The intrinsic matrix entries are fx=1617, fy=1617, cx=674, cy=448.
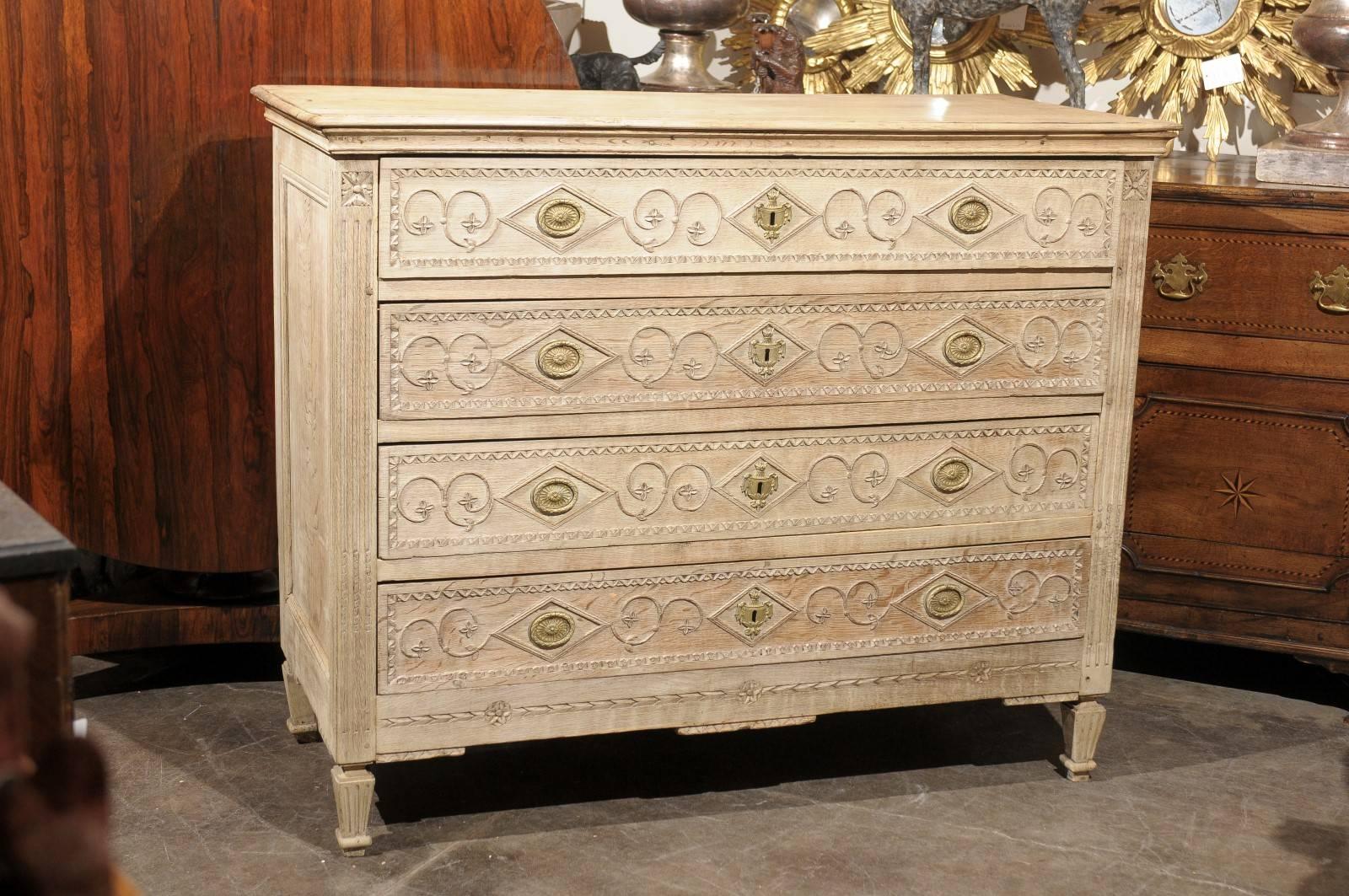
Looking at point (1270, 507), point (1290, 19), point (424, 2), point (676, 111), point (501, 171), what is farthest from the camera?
point (1290, 19)

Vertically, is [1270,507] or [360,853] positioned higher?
[1270,507]

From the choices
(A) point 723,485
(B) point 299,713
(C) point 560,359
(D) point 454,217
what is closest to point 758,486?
(A) point 723,485

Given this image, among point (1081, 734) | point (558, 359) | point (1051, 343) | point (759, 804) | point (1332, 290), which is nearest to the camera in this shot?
point (558, 359)

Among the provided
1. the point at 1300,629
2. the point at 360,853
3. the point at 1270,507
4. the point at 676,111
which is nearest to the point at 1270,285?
the point at 1270,507

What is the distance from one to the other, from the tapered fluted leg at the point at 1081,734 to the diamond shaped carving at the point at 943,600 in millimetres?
290

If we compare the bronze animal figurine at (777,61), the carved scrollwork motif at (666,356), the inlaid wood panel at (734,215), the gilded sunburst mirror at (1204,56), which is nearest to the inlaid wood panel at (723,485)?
the carved scrollwork motif at (666,356)

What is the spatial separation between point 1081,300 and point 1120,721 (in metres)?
0.93

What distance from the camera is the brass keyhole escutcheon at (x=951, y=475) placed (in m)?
2.59

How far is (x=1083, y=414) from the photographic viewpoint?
2.63 meters

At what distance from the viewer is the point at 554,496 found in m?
2.41

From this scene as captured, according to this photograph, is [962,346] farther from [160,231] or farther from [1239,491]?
[160,231]

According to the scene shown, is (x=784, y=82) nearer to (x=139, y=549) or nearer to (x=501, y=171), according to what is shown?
(x=501, y=171)

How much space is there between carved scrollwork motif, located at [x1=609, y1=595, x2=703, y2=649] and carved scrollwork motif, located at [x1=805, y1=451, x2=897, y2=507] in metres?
0.26

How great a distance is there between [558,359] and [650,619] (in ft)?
1.45
